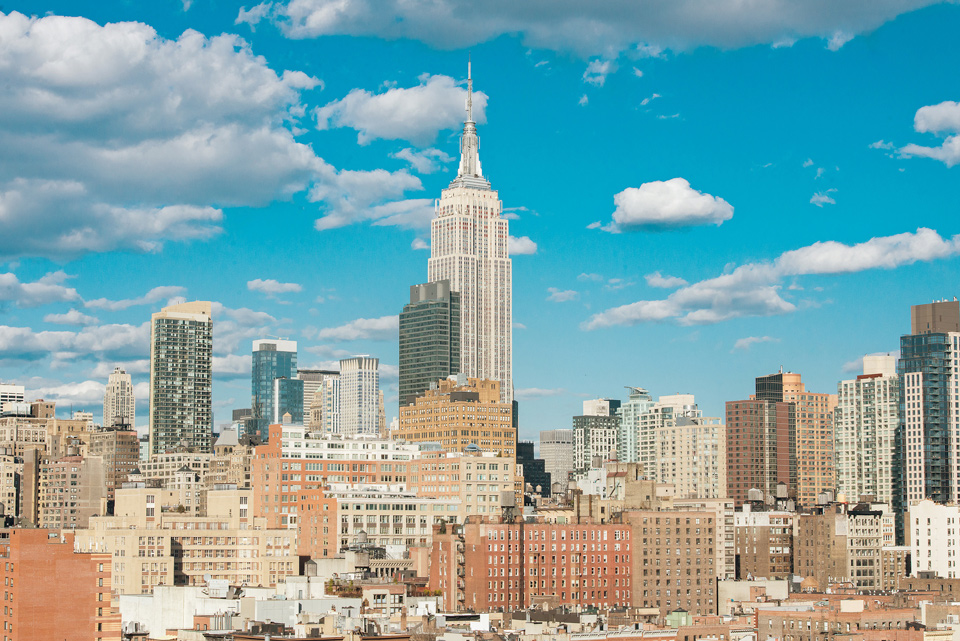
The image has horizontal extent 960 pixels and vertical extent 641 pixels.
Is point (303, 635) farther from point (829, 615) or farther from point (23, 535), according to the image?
point (829, 615)

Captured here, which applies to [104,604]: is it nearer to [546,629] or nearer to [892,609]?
[546,629]

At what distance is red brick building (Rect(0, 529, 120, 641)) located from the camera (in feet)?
506

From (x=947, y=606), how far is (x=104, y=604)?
319ft

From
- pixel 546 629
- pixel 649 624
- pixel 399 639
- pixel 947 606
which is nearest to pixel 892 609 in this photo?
pixel 947 606

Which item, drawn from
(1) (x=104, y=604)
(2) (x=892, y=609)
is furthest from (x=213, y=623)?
(2) (x=892, y=609)

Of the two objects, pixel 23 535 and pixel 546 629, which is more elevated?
pixel 23 535

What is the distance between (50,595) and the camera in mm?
155875

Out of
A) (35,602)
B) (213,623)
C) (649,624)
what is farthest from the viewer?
(649,624)

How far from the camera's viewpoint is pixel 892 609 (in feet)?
627

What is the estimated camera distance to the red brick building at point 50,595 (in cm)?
15425

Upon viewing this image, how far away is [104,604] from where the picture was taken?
15888cm

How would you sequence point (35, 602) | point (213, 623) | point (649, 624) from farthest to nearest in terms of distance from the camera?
point (649, 624), point (213, 623), point (35, 602)

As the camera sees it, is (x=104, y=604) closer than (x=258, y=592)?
Yes

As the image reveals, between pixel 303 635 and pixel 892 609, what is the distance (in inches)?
2921
